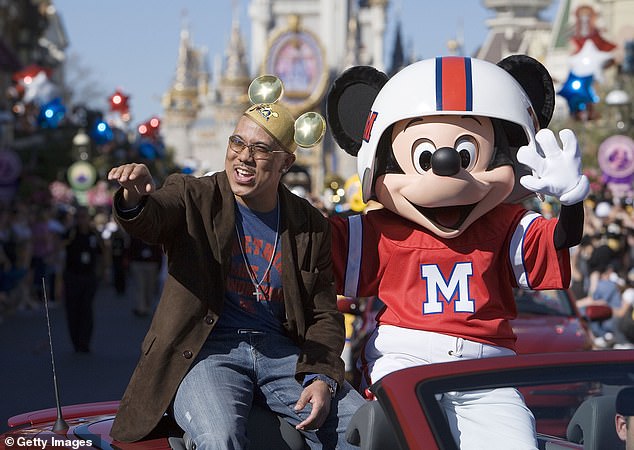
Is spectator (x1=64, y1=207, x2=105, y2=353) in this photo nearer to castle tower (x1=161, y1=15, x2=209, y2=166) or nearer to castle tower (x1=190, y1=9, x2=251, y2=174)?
castle tower (x1=190, y1=9, x2=251, y2=174)

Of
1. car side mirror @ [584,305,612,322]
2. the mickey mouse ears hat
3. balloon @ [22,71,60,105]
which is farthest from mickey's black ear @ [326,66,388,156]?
balloon @ [22,71,60,105]

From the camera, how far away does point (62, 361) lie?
50.9 ft

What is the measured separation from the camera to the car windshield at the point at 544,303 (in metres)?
11.0

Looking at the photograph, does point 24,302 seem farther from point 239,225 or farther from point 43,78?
point 239,225

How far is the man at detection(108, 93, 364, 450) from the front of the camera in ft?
15.8

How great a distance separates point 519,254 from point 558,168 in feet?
1.78

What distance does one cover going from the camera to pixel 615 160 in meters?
24.6

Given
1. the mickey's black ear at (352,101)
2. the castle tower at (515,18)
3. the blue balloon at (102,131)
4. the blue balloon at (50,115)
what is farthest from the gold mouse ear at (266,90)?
the castle tower at (515,18)

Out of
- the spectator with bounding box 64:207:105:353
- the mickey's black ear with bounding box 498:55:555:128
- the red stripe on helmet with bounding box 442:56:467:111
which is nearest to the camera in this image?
the red stripe on helmet with bounding box 442:56:467:111

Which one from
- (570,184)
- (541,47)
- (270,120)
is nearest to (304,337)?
(270,120)

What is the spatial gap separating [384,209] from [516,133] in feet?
2.05

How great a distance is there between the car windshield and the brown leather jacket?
19.3 feet

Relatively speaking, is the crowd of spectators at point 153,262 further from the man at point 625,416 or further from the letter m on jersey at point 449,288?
the man at point 625,416

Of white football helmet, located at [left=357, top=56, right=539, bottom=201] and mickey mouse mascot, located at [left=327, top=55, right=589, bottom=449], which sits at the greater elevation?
white football helmet, located at [left=357, top=56, right=539, bottom=201]
